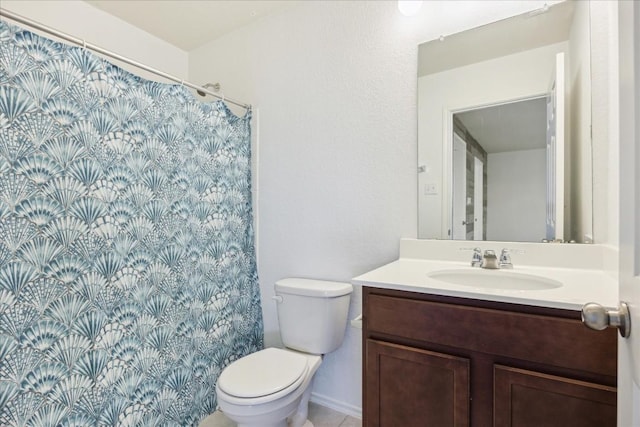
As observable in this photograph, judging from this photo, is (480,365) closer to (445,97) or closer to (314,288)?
(314,288)

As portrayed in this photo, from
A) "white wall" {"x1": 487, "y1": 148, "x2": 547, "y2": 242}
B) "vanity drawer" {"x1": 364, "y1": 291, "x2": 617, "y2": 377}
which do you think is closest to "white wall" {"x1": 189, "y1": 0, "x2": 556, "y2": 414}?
"white wall" {"x1": 487, "y1": 148, "x2": 547, "y2": 242}

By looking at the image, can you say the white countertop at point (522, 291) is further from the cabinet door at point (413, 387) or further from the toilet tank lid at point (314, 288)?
the toilet tank lid at point (314, 288)

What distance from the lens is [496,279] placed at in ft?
4.22

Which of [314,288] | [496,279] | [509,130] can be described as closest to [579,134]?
[509,130]

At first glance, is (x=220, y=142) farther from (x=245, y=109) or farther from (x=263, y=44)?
(x=263, y=44)

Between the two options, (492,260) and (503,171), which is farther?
(503,171)

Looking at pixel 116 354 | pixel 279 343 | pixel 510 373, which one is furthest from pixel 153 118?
pixel 510 373

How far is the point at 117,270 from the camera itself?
4.62ft

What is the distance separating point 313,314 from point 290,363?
0.26 meters

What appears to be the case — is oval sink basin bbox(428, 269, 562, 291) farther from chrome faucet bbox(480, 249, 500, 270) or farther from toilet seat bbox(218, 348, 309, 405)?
toilet seat bbox(218, 348, 309, 405)

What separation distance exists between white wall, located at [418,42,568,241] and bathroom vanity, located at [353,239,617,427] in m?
0.48

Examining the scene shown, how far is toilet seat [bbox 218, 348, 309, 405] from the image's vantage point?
130 centimetres

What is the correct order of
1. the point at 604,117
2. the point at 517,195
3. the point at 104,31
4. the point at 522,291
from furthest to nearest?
the point at 104,31, the point at 517,195, the point at 604,117, the point at 522,291

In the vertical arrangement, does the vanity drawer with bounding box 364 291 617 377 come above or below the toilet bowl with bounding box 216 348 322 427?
above
